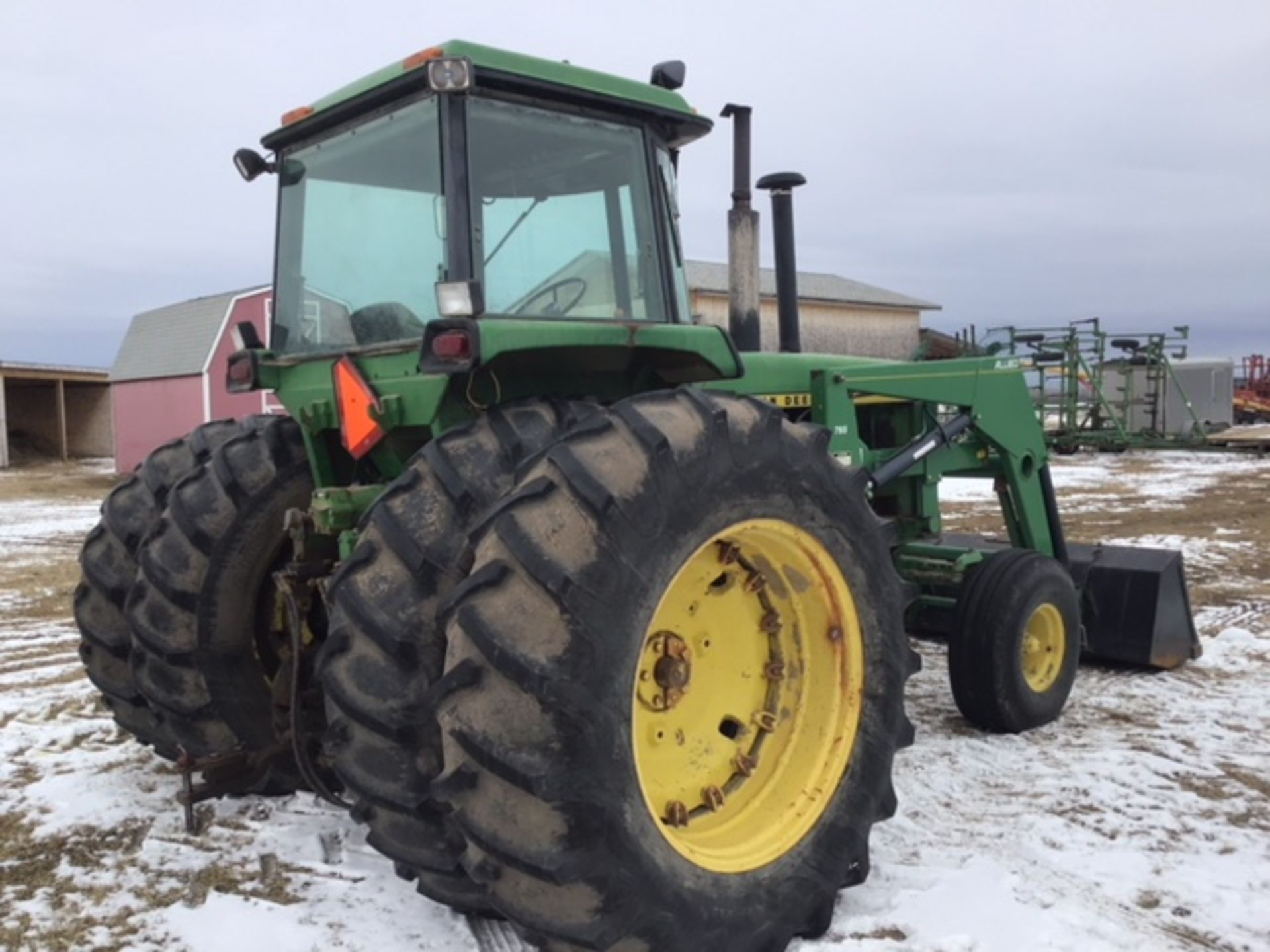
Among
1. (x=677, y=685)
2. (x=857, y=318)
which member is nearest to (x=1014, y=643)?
(x=677, y=685)

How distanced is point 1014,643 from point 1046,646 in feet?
1.47

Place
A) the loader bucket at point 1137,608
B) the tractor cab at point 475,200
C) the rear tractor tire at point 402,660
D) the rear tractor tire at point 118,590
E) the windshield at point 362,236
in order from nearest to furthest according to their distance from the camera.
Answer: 1. the rear tractor tire at point 402,660
2. the tractor cab at point 475,200
3. the windshield at point 362,236
4. the rear tractor tire at point 118,590
5. the loader bucket at point 1137,608

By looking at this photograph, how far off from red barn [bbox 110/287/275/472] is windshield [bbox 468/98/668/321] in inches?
732

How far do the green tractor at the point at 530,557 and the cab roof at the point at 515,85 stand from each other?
1 cm

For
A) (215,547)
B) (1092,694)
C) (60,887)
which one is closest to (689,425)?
(215,547)

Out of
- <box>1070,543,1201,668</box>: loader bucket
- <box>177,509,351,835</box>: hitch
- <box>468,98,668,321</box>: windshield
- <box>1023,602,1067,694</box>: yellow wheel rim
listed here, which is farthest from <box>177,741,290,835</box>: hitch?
<box>1070,543,1201,668</box>: loader bucket

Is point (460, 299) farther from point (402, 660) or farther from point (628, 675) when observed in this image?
point (628, 675)

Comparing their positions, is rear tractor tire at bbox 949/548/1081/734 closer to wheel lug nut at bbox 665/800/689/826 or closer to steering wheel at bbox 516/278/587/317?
wheel lug nut at bbox 665/800/689/826

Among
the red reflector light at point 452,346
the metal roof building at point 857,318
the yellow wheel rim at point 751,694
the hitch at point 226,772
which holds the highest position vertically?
the metal roof building at point 857,318

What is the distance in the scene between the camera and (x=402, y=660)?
8.89 ft

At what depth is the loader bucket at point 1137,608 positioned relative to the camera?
5715 mm

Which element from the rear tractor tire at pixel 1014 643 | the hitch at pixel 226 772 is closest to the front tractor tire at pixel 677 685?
the hitch at pixel 226 772

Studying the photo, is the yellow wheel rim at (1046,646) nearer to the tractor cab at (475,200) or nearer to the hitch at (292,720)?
the tractor cab at (475,200)

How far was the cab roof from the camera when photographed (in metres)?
3.19
